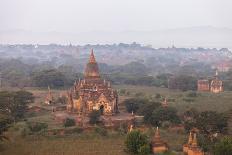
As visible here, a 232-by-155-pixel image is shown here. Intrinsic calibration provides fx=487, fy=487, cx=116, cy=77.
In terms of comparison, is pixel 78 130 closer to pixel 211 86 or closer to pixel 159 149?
pixel 159 149

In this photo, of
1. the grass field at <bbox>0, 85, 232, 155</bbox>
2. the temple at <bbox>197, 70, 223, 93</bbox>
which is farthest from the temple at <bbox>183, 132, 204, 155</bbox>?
the temple at <bbox>197, 70, 223, 93</bbox>

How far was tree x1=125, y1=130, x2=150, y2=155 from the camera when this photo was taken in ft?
97.0

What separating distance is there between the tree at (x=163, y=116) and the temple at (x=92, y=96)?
504 cm

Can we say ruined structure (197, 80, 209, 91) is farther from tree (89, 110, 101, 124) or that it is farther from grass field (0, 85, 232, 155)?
tree (89, 110, 101, 124)

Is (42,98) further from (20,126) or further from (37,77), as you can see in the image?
(20,126)

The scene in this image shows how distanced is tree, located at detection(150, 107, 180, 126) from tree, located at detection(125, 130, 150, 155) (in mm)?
9119

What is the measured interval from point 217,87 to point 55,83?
22183mm

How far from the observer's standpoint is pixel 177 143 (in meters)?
34.6

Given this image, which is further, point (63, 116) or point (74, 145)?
point (63, 116)

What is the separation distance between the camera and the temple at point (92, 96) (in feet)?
142

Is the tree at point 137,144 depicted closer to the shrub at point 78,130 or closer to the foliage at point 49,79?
the shrub at point 78,130

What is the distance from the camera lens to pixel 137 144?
2977 cm

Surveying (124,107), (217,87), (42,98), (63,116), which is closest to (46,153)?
(63,116)

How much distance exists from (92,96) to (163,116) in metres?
7.42
